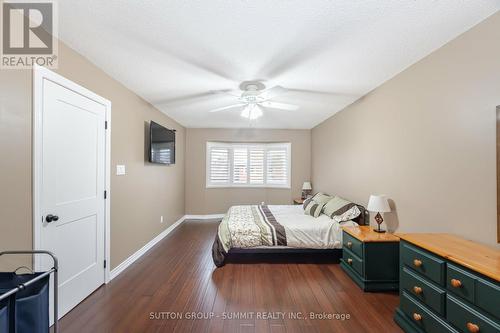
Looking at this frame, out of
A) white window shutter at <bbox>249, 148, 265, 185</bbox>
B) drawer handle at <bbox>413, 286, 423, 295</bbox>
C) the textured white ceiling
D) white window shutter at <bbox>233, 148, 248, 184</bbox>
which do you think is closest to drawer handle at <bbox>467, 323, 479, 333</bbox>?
drawer handle at <bbox>413, 286, 423, 295</bbox>

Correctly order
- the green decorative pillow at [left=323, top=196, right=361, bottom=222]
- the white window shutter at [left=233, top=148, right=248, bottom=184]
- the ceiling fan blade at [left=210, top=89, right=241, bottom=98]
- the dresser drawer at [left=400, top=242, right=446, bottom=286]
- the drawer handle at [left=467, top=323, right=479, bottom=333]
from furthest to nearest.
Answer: the white window shutter at [left=233, top=148, right=248, bottom=184]
the green decorative pillow at [left=323, top=196, right=361, bottom=222]
the ceiling fan blade at [left=210, top=89, right=241, bottom=98]
the dresser drawer at [left=400, top=242, right=446, bottom=286]
the drawer handle at [left=467, top=323, right=479, bottom=333]

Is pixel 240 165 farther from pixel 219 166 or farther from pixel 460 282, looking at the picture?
pixel 460 282

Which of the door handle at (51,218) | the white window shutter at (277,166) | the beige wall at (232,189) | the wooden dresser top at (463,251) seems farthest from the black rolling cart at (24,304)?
the white window shutter at (277,166)

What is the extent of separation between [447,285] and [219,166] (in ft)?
17.5

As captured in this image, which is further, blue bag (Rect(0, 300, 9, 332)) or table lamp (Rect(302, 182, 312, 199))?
table lamp (Rect(302, 182, 312, 199))

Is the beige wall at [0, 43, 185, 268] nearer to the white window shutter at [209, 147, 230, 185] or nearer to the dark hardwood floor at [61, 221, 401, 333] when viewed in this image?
the dark hardwood floor at [61, 221, 401, 333]

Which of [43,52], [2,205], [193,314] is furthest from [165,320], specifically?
[43,52]

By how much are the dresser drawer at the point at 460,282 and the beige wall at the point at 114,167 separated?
10.3 ft

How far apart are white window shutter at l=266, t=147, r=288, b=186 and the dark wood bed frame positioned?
9.82ft

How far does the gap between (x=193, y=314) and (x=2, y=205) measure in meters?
1.78


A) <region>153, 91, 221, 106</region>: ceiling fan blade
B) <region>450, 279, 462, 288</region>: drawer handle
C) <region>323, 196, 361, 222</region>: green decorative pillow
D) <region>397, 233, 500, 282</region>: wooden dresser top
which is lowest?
<region>450, 279, 462, 288</region>: drawer handle

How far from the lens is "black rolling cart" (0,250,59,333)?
3.26 ft

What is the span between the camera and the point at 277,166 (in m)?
6.38

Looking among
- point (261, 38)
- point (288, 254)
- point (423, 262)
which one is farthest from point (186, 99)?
point (423, 262)
